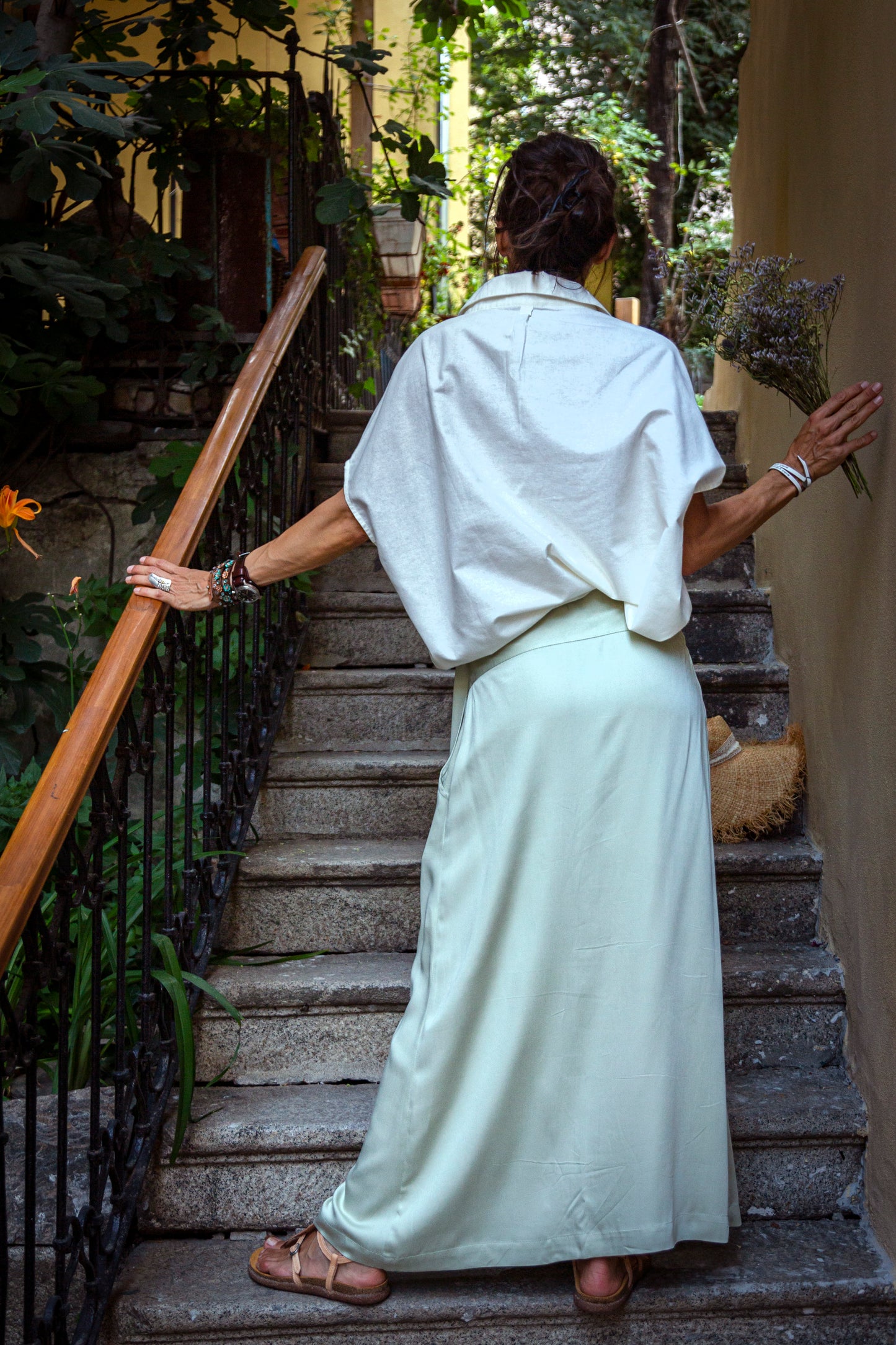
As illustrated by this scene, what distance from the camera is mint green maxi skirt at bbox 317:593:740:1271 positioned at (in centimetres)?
159

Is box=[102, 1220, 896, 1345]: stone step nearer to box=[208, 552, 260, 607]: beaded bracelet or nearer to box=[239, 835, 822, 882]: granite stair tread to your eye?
box=[239, 835, 822, 882]: granite stair tread

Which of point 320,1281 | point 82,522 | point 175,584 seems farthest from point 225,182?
point 320,1281

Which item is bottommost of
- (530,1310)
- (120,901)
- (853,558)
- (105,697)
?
(530,1310)

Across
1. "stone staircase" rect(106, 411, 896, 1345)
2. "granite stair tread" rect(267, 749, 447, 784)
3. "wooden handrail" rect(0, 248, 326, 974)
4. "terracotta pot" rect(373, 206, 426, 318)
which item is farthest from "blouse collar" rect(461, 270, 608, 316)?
"terracotta pot" rect(373, 206, 426, 318)

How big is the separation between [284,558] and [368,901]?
0.89 m

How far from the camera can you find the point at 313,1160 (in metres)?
→ 1.95

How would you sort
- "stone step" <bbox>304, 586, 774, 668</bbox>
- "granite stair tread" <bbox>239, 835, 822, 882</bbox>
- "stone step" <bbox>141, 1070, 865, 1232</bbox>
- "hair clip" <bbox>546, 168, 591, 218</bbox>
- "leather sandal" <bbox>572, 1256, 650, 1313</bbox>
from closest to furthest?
"hair clip" <bbox>546, 168, 591, 218</bbox> < "leather sandal" <bbox>572, 1256, 650, 1313</bbox> < "stone step" <bbox>141, 1070, 865, 1232</bbox> < "granite stair tread" <bbox>239, 835, 822, 882</bbox> < "stone step" <bbox>304, 586, 774, 668</bbox>

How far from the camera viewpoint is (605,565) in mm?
1555

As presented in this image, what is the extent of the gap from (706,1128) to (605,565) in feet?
2.67

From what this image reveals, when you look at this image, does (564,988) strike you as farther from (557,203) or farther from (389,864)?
(557,203)

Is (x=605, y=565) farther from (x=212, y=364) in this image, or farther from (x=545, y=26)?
(x=545, y=26)

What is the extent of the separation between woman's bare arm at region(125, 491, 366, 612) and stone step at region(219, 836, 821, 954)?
0.72m

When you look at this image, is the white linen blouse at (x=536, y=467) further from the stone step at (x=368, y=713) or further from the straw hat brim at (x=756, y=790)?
the stone step at (x=368, y=713)

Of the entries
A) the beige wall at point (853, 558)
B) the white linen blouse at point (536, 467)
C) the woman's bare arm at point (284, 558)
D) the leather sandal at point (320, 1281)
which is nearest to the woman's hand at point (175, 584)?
the woman's bare arm at point (284, 558)
